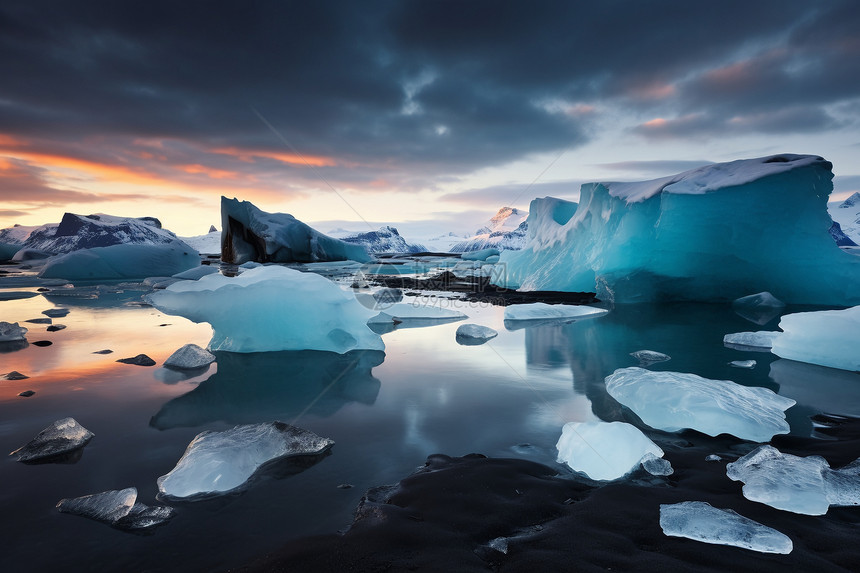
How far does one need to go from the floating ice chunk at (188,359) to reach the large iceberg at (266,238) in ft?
63.9

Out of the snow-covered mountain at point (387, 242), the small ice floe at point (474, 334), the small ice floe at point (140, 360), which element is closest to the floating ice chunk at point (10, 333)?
the small ice floe at point (140, 360)

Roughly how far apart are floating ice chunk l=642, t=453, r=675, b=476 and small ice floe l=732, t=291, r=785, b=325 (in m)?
7.76

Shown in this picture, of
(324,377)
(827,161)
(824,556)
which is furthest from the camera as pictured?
(827,161)

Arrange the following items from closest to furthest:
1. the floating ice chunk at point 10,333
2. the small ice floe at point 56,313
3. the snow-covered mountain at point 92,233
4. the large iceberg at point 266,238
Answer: the floating ice chunk at point 10,333
the small ice floe at point 56,313
the large iceberg at point 266,238
the snow-covered mountain at point 92,233

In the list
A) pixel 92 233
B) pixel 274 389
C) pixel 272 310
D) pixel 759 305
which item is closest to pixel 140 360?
pixel 272 310

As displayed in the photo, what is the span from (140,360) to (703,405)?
16.4 ft

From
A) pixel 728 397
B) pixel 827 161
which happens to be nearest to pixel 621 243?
pixel 827 161

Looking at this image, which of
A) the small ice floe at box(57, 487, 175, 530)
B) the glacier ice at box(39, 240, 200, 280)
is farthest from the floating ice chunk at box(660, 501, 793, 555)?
the glacier ice at box(39, 240, 200, 280)

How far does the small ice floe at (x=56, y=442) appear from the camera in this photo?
2.29 m

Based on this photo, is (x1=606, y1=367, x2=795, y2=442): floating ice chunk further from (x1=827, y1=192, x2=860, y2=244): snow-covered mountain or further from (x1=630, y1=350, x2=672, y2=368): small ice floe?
(x1=827, y1=192, x2=860, y2=244): snow-covered mountain

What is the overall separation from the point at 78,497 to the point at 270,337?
3.32 metres

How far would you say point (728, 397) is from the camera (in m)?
2.82

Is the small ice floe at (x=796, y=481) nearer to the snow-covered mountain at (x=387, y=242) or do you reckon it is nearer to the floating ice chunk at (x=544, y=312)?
the floating ice chunk at (x=544, y=312)

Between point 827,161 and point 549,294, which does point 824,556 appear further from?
point 549,294
